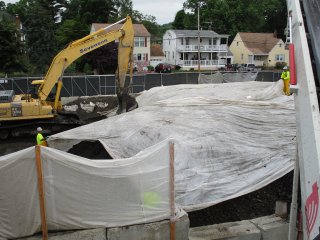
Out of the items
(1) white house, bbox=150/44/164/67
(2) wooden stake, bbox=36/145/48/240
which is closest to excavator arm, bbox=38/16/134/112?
(2) wooden stake, bbox=36/145/48/240

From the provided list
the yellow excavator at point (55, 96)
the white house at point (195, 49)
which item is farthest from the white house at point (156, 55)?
the yellow excavator at point (55, 96)

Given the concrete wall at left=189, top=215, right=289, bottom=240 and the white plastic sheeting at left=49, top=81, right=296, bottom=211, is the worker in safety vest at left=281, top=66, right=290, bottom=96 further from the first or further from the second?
the concrete wall at left=189, top=215, right=289, bottom=240

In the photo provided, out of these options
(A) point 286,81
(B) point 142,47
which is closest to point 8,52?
(B) point 142,47

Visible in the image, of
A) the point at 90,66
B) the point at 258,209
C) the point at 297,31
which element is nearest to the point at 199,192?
the point at 258,209

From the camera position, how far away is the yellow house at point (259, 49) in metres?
65.1

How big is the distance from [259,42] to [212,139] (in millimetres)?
63820

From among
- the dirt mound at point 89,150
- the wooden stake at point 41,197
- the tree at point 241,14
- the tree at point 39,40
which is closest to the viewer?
the wooden stake at point 41,197

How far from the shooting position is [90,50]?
14.7 metres

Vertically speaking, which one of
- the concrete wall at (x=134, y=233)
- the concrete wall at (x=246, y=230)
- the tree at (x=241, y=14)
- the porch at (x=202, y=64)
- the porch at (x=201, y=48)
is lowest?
the concrete wall at (x=246, y=230)

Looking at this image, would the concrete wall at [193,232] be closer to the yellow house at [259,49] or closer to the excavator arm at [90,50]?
the excavator arm at [90,50]

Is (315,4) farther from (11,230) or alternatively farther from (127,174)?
(11,230)

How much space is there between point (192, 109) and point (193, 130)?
177 centimetres

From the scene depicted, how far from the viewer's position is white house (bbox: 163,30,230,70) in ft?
197

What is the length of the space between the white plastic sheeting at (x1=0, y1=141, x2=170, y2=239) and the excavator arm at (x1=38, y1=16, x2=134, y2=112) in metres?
9.82
